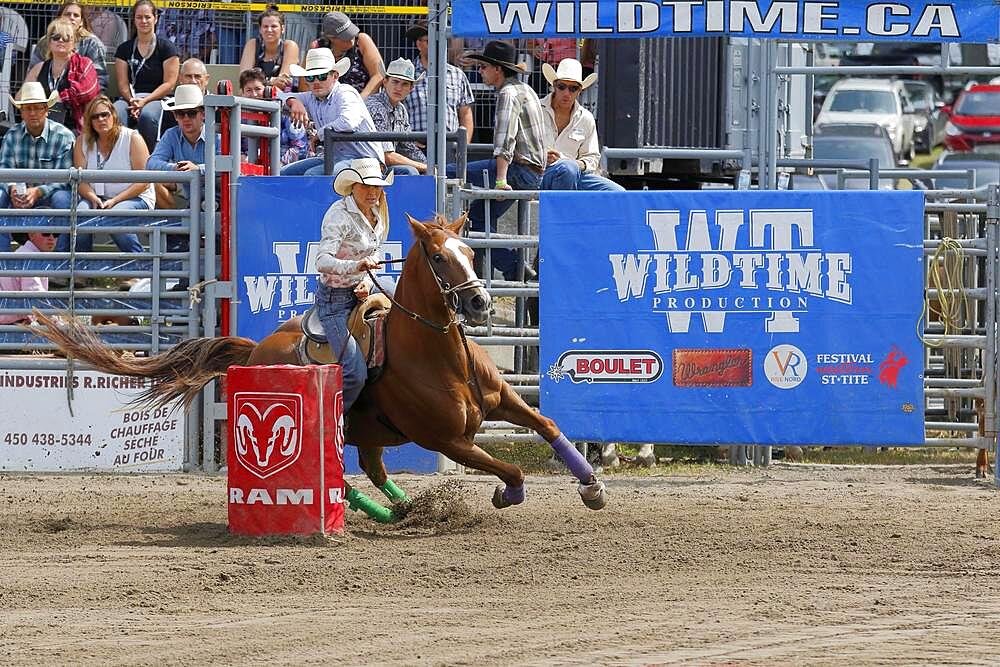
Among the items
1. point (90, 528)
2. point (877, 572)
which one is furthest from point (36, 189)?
point (877, 572)

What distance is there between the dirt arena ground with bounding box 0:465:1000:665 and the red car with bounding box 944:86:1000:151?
61.8 feet

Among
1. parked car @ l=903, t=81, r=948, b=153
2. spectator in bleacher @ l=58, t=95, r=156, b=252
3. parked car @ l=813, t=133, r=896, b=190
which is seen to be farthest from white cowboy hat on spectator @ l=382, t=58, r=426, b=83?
parked car @ l=903, t=81, r=948, b=153

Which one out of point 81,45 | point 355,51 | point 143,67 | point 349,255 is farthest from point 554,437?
point 81,45

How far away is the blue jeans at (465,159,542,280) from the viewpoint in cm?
1277

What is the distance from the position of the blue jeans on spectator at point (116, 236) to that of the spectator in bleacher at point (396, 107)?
2197 millimetres

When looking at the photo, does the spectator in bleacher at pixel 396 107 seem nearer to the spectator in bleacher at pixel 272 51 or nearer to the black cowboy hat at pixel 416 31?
the black cowboy hat at pixel 416 31

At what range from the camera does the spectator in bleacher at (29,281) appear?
12.4 metres

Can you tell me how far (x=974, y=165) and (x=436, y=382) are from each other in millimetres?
Answer: 19307

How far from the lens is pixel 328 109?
43.1ft

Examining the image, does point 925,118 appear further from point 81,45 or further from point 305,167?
point 305,167

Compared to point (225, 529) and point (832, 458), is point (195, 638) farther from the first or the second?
point (832, 458)

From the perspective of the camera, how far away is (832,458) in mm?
12961

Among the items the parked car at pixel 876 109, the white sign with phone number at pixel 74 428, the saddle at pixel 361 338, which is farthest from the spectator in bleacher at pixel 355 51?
the parked car at pixel 876 109

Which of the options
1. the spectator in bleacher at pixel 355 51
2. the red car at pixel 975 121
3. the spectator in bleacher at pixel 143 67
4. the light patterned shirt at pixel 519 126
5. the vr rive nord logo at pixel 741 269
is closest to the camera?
the vr rive nord logo at pixel 741 269
